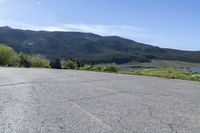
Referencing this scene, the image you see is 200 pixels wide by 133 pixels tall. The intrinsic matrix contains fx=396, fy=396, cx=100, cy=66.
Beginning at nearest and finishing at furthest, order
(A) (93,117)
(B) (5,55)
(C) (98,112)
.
Result: (A) (93,117) < (C) (98,112) < (B) (5,55)

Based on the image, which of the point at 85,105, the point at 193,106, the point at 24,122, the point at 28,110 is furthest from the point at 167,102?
the point at 24,122

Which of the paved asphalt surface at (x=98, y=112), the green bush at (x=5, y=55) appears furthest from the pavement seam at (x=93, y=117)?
the green bush at (x=5, y=55)

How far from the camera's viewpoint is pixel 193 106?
9.85m

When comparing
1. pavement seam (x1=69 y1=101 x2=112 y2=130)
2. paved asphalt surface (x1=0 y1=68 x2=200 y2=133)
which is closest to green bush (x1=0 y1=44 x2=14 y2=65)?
paved asphalt surface (x1=0 y1=68 x2=200 y2=133)

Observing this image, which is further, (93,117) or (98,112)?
(98,112)

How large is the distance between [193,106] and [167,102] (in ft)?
2.73

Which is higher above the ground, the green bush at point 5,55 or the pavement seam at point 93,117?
the green bush at point 5,55

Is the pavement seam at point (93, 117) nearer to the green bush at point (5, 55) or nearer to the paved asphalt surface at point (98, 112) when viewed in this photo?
the paved asphalt surface at point (98, 112)

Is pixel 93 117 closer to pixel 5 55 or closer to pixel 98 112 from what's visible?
pixel 98 112

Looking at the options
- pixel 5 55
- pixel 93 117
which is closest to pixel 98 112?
pixel 93 117

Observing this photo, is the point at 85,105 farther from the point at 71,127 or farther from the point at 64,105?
the point at 71,127

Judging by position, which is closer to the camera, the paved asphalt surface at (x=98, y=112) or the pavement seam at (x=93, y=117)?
the paved asphalt surface at (x=98, y=112)

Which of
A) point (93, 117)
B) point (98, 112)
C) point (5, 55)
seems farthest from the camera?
point (5, 55)

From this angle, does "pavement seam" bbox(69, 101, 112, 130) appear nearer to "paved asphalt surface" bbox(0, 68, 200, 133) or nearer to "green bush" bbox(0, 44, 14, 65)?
"paved asphalt surface" bbox(0, 68, 200, 133)
